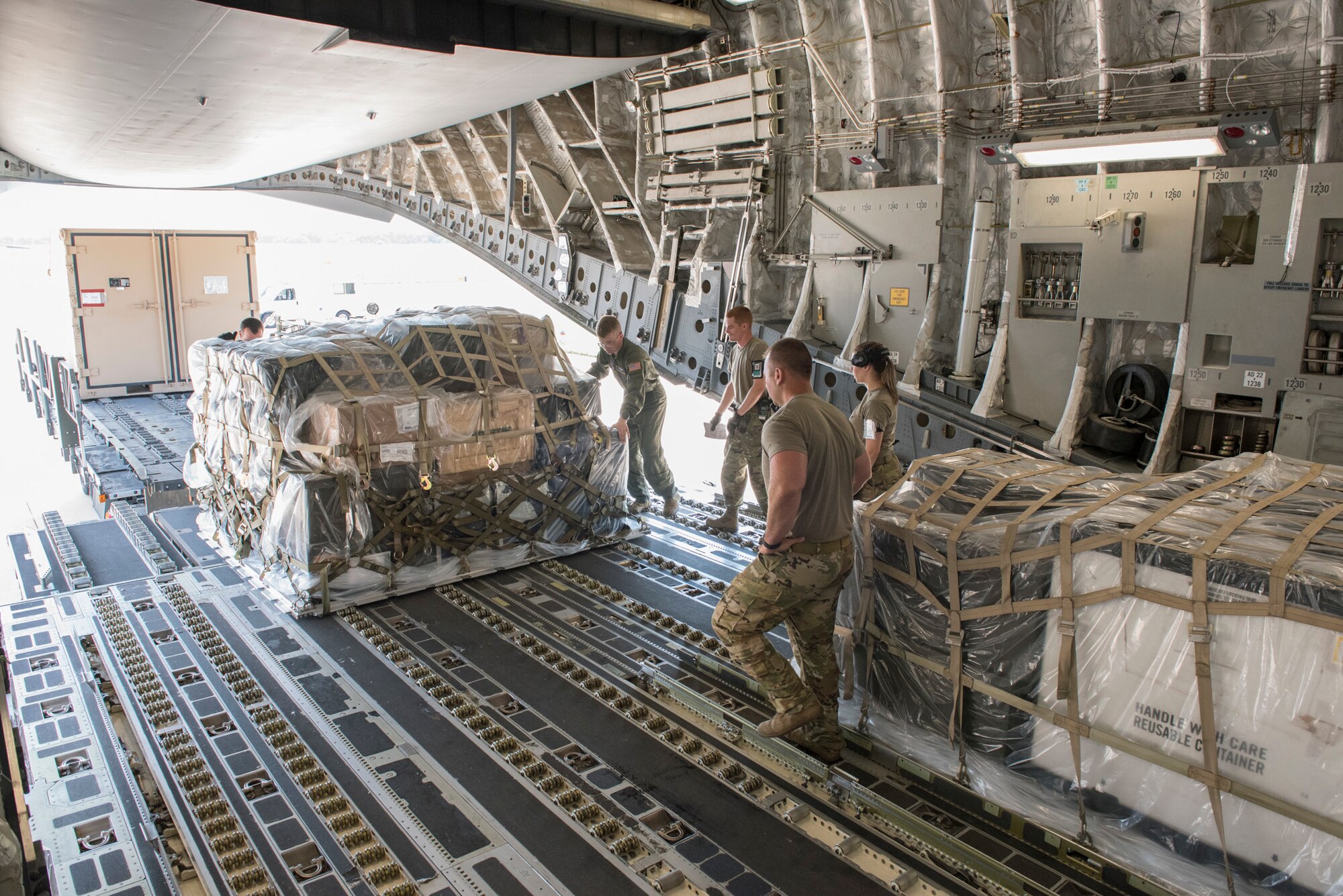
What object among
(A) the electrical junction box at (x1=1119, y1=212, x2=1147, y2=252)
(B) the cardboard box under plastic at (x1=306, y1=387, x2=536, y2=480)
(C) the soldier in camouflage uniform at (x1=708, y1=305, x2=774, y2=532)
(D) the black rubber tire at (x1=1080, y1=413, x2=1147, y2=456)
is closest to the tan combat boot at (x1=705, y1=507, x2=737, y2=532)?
(C) the soldier in camouflage uniform at (x1=708, y1=305, x2=774, y2=532)

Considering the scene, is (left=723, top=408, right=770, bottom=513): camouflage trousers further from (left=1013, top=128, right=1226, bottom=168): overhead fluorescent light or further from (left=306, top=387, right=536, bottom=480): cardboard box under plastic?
(left=1013, top=128, right=1226, bottom=168): overhead fluorescent light

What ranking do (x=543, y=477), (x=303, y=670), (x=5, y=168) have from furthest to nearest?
(x=5, y=168), (x=543, y=477), (x=303, y=670)

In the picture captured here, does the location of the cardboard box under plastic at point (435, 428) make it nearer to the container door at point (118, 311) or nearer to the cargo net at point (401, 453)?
the cargo net at point (401, 453)

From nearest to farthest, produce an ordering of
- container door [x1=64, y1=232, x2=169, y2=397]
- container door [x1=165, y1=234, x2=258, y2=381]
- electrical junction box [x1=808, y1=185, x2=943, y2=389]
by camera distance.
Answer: electrical junction box [x1=808, y1=185, x2=943, y2=389] < container door [x1=64, y1=232, x2=169, y2=397] < container door [x1=165, y1=234, x2=258, y2=381]

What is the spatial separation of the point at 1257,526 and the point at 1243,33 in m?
5.17

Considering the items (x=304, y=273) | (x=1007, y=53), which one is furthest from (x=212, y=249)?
(x=304, y=273)

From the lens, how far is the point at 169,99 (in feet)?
33.0

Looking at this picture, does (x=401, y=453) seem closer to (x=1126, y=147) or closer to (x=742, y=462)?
(x=742, y=462)

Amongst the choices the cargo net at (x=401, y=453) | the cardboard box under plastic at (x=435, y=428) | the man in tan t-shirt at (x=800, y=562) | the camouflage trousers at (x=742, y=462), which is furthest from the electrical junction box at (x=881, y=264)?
the man in tan t-shirt at (x=800, y=562)

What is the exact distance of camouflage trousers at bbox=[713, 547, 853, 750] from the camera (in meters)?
4.17

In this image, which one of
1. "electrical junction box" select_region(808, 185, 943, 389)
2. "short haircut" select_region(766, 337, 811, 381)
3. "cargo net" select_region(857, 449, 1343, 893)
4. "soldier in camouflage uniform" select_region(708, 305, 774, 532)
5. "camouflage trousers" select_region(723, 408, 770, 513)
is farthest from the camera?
"electrical junction box" select_region(808, 185, 943, 389)

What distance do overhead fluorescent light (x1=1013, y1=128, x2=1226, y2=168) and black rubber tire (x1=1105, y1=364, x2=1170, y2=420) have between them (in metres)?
1.67

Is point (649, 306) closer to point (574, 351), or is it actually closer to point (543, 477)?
point (543, 477)

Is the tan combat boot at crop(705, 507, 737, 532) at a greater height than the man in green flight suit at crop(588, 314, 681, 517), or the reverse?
the man in green flight suit at crop(588, 314, 681, 517)
